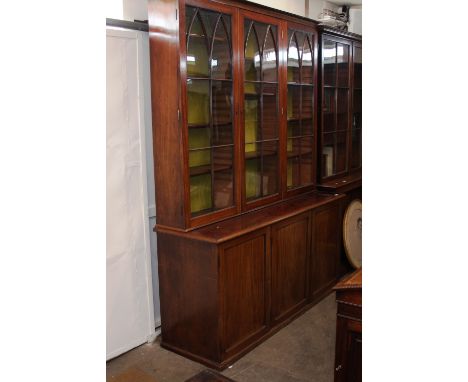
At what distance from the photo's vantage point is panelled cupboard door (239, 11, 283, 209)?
10.2 feet

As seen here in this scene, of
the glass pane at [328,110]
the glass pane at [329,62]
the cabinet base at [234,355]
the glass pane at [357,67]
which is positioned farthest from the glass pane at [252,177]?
the glass pane at [357,67]

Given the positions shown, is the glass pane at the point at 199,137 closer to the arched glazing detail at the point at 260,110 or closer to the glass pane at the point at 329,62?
the arched glazing detail at the point at 260,110

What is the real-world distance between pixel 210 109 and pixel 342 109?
6.20ft

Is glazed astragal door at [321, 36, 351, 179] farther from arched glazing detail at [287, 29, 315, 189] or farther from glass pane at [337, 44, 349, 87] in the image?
arched glazing detail at [287, 29, 315, 189]

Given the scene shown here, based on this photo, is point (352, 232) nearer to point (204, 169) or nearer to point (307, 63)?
point (307, 63)

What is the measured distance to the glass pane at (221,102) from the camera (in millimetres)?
2887

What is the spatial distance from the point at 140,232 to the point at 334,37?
94.6 inches

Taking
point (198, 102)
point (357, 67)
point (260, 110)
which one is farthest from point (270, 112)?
point (357, 67)

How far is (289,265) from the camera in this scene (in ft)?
11.0

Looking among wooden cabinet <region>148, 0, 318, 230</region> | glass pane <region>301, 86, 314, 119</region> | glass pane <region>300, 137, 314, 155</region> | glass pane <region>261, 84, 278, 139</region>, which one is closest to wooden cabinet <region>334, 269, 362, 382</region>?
wooden cabinet <region>148, 0, 318, 230</region>
